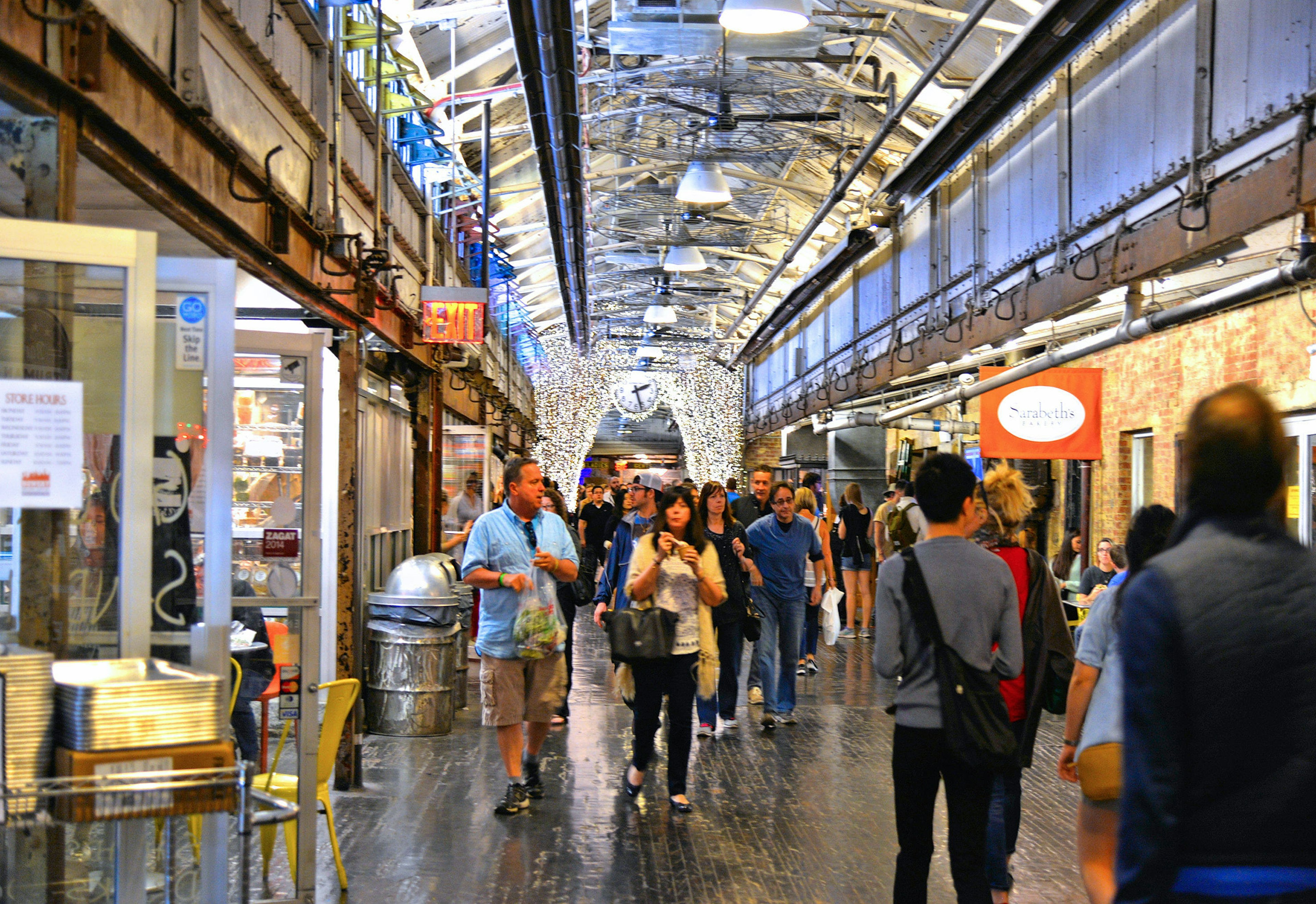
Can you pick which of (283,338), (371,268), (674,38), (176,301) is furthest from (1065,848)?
(674,38)

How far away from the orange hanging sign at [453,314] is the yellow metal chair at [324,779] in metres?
5.68

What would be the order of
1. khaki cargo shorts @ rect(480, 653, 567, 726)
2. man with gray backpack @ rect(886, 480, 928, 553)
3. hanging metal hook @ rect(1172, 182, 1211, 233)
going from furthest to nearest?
man with gray backpack @ rect(886, 480, 928, 553) < hanging metal hook @ rect(1172, 182, 1211, 233) < khaki cargo shorts @ rect(480, 653, 567, 726)

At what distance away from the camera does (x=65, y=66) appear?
3.67m

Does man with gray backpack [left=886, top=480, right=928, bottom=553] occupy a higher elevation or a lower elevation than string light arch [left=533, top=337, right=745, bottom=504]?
lower

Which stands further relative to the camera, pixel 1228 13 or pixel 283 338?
pixel 1228 13

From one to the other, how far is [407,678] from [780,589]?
2453 mm

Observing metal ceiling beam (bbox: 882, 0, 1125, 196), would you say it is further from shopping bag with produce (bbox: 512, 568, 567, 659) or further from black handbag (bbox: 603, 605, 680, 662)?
shopping bag with produce (bbox: 512, 568, 567, 659)

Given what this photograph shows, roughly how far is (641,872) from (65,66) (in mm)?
3563

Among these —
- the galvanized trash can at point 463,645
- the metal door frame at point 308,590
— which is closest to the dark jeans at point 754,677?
the galvanized trash can at point 463,645

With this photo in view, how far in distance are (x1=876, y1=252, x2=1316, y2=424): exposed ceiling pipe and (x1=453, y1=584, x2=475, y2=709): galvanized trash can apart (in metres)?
4.42

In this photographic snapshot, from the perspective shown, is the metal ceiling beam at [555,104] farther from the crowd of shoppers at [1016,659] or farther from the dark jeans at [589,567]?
the dark jeans at [589,567]

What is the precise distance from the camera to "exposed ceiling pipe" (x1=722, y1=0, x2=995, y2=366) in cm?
847

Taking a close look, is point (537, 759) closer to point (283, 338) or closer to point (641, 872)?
point (641, 872)

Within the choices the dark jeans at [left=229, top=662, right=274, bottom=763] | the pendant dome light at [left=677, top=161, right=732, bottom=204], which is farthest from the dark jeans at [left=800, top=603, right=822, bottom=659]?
the dark jeans at [left=229, top=662, right=274, bottom=763]
